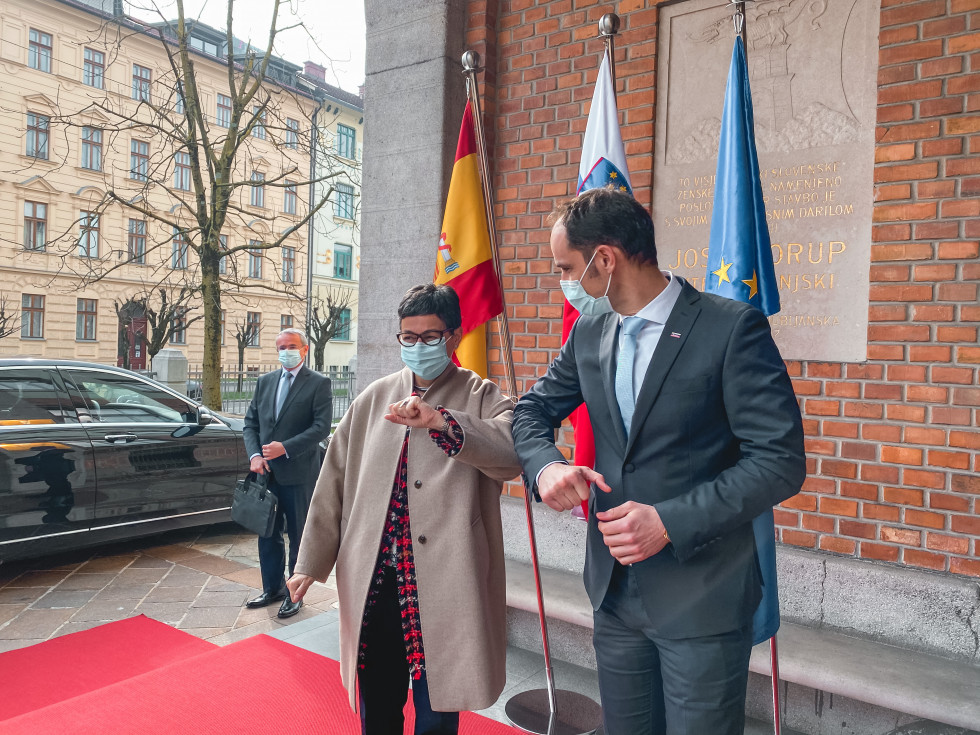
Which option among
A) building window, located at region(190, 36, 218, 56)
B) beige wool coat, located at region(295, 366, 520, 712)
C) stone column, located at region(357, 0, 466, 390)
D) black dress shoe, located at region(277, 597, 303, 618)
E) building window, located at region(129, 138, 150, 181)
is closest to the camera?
beige wool coat, located at region(295, 366, 520, 712)

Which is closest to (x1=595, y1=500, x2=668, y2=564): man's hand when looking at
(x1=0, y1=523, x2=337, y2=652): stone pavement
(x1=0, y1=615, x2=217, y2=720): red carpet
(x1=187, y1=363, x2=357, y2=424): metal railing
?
(x1=0, y1=615, x2=217, y2=720): red carpet

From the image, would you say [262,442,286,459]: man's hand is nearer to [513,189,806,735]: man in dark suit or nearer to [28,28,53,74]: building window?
[513,189,806,735]: man in dark suit

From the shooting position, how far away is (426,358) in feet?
7.90

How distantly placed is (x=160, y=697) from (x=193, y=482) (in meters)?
3.29

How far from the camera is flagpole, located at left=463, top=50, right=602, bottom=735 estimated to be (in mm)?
3293

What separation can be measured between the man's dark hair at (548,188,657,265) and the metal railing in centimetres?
1362

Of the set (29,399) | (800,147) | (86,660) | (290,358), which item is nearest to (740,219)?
(800,147)

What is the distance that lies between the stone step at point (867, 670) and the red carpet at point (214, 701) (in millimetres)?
1092

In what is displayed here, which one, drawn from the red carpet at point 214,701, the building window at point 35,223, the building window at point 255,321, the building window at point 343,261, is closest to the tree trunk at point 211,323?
the red carpet at point 214,701

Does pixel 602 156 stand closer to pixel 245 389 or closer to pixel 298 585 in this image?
pixel 298 585

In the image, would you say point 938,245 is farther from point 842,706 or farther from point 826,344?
point 842,706

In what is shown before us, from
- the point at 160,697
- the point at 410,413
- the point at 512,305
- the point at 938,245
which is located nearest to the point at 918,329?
the point at 938,245

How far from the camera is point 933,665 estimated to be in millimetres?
3066

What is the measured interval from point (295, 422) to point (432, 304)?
2927mm
